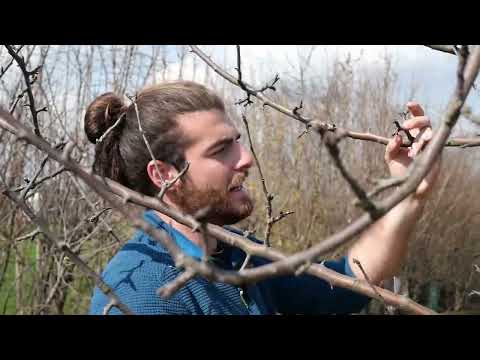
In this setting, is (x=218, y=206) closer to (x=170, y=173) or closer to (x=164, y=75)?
(x=170, y=173)

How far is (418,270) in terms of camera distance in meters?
5.50

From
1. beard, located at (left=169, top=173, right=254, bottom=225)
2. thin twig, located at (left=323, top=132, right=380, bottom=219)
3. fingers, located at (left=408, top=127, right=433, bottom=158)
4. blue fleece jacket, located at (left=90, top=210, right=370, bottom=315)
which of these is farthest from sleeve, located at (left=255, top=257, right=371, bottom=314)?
thin twig, located at (left=323, top=132, right=380, bottom=219)

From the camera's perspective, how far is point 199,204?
4.88 feet

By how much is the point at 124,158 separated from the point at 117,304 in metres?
1.01

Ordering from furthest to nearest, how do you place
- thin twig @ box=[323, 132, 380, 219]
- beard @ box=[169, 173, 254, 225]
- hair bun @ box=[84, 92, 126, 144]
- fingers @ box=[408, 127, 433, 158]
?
hair bun @ box=[84, 92, 126, 144] → beard @ box=[169, 173, 254, 225] → fingers @ box=[408, 127, 433, 158] → thin twig @ box=[323, 132, 380, 219]

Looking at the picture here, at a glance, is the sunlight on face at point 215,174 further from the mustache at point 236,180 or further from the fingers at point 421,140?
the fingers at point 421,140

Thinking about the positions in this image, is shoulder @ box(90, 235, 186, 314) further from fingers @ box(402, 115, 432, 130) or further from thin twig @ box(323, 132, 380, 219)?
thin twig @ box(323, 132, 380, 219)

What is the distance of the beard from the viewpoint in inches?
56.6

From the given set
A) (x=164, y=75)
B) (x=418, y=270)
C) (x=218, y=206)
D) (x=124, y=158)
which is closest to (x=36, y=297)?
(x=164, y=75)

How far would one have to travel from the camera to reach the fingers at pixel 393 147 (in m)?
1.18

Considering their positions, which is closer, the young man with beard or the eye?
the young man with beard

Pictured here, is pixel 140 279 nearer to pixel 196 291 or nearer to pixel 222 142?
pixel 196 291

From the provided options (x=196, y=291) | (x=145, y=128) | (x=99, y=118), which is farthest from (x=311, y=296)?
(x=99, y=118)

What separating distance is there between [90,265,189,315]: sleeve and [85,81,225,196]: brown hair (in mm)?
306
